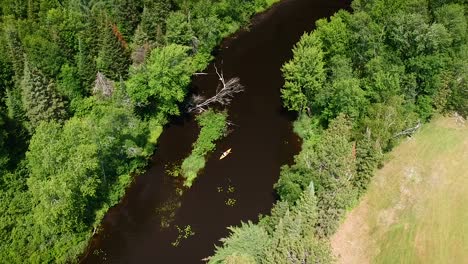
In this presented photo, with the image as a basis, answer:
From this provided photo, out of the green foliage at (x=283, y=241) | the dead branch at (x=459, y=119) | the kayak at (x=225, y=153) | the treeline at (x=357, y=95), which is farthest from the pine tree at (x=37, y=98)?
the dead branch at (x=459, y=119)

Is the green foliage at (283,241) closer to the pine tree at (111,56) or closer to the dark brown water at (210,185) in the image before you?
the dark brown water at (210,185)

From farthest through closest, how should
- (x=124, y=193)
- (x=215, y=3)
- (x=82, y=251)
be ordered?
(x=215, y=3)
(x=124, y=193)
(x=82, y=251)

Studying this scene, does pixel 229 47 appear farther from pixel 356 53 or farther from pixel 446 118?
pixel 446 118

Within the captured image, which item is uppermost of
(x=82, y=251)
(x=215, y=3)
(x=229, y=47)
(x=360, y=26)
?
(x=360, y=26)

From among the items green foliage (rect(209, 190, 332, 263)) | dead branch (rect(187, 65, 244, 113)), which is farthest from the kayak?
green foliage (rect(209, 190, 332, 263))

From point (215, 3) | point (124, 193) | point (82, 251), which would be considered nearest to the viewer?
point (82, 251)

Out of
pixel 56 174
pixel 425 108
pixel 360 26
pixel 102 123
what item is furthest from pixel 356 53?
pixel 56 174
